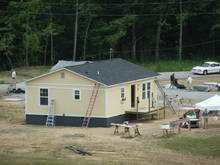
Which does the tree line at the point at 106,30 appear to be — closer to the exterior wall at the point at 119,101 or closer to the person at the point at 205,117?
the exterior wall at the point at 119,101

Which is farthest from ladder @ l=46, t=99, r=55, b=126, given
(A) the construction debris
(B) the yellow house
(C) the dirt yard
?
(A) the construction debris

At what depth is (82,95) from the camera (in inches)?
1469

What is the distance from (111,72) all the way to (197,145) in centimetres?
1128

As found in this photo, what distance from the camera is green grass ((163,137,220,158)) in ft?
94.1

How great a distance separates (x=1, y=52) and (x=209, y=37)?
98.3ft

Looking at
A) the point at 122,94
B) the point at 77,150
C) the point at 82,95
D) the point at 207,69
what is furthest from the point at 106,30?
the point at 77,150

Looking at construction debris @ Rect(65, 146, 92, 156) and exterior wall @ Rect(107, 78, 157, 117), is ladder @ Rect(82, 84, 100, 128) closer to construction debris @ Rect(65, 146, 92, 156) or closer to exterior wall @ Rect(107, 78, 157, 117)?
exterior wall @ Rect(107, 78, 157, 117)

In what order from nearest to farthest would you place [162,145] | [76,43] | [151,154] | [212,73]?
[151,154] < [162,145] < [212,73] < [76,43]

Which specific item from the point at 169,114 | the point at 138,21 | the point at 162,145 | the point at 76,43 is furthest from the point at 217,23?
the point at 162,145

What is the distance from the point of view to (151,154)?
28.2 m

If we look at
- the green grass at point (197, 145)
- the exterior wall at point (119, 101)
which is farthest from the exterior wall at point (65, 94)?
the green grass at point (197, 145)

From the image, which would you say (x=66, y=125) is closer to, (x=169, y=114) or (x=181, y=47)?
(x=169, y=114)

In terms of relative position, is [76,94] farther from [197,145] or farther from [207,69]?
[207,69]

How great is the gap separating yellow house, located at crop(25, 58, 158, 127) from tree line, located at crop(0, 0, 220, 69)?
125ft
